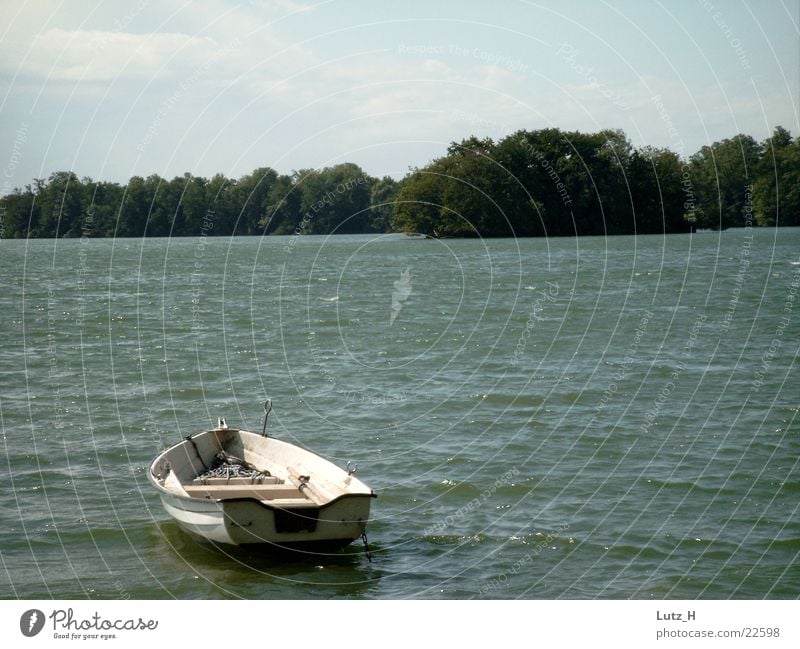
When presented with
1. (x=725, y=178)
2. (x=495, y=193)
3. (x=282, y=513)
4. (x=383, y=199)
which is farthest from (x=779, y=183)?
(x=282, y=513)

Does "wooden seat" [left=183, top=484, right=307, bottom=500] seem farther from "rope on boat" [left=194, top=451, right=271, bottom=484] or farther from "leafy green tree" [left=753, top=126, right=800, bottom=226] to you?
"leafy green tree" [left=753, top=126, right=800, bottom=226]

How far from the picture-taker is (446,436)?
22.2 meters

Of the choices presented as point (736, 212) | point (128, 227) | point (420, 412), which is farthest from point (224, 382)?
point (736, 212)

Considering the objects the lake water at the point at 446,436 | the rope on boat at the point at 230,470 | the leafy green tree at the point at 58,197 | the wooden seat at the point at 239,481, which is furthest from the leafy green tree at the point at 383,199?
the wooden seat at the point at 239,481

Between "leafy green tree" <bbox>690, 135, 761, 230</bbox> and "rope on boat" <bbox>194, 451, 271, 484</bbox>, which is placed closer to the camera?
"rope on boat" <bbox>194, 451, 271, 484</bbox>

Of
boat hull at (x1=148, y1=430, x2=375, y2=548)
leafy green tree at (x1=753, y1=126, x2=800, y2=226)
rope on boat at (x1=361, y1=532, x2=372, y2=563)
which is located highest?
leafy green tree at (x1=753, y1=126, x2=800, y2=226)

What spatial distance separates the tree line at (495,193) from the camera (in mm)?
92625

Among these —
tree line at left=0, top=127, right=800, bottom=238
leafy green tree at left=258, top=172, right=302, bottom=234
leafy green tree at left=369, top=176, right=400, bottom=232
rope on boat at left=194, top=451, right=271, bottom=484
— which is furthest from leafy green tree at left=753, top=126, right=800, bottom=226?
Result: rope on boat at left=194, top=451, right=271, bottom=484

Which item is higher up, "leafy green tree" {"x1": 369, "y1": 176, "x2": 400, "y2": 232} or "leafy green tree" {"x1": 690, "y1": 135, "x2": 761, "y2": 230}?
"leafy green tree" {"x1": 690, "y1": 135, "x2": 761, "y2": 230}

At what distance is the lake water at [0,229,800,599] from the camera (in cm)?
1476

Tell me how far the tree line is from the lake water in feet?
136

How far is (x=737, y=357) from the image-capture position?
3180 centimetres

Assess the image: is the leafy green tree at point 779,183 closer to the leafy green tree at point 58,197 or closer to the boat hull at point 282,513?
the leafy green tree at point 58,197

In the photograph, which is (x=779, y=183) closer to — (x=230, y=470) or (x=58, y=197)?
(x=58, y=197)
